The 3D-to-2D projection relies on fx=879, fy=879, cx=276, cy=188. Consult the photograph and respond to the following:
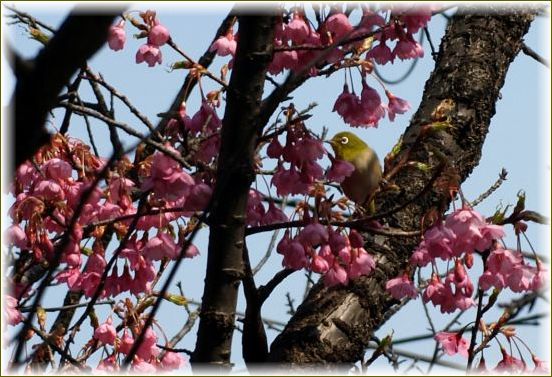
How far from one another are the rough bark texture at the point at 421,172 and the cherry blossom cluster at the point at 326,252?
35 centimetres

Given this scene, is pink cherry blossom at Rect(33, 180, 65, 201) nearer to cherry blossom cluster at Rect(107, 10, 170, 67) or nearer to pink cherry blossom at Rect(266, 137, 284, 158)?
cherry blossom cluster at Rect(107, 10, 170, 67)

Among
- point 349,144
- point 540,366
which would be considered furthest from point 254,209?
point 540,366

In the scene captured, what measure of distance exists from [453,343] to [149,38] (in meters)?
1.81

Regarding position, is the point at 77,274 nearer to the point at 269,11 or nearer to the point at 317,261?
the point at 317,261

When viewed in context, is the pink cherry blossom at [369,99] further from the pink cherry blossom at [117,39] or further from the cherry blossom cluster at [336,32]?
the pink cherry blossom at [117,39]

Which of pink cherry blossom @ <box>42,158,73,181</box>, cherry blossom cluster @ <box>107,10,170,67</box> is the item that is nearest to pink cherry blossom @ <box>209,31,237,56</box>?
cherry blossom cluster @ <box>107,10,170,67</box>

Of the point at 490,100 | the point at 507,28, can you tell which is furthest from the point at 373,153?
the point at 507,28

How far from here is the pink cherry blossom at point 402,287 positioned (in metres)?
3.32

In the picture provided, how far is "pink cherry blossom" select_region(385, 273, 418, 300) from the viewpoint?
332cm

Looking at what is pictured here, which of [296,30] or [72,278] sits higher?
[296,30]

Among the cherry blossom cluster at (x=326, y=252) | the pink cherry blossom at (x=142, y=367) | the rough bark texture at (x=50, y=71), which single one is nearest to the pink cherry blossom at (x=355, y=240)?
the cherry blossom cluster at (x=326, y=252)

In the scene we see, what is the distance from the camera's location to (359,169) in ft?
12.2

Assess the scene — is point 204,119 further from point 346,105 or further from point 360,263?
point 360,263

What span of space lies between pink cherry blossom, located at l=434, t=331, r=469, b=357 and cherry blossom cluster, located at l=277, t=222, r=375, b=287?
0.84 m
